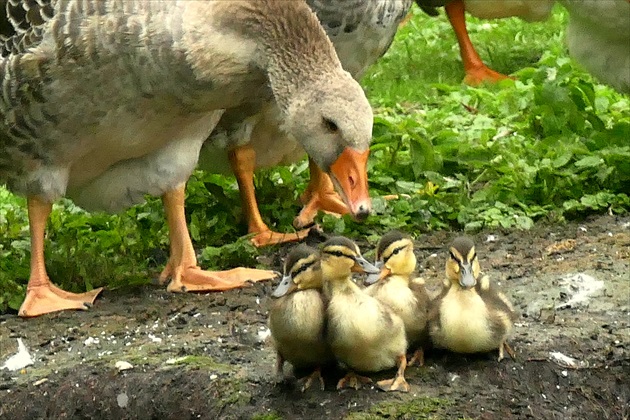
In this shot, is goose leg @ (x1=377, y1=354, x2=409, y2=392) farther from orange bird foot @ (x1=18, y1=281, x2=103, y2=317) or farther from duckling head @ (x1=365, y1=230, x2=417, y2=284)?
orange bird foot @ (x1=18, y1=281, x2=103, y2=317)

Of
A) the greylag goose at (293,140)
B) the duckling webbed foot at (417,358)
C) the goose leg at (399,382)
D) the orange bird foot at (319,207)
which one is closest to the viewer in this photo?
the goose leg at (399,382)

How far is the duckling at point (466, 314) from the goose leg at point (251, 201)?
2011 mm

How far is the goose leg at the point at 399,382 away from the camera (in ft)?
13.4

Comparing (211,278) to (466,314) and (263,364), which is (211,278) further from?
(466,314)

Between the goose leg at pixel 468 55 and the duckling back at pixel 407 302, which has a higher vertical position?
the duckling back at pixel 407 302

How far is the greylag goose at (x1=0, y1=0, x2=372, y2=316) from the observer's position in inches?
181

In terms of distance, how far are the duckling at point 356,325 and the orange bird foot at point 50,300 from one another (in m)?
1.68

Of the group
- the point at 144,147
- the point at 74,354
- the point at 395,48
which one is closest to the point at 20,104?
the point at 144,147

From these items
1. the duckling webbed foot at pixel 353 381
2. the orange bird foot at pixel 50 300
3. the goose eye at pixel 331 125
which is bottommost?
the orange bird foot at pixel 50 300

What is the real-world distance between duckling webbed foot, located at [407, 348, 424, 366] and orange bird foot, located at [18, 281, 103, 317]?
1.73m

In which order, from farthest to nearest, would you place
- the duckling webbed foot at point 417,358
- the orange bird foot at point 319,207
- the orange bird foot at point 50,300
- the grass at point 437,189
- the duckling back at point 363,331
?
1. the orange bird foot at point 319,207
2. the grass at point 437,189
3. the orange bird foot at point 50,300
4. the duckling webbed foot at point 417,358
5. the duckling back at point 363,331

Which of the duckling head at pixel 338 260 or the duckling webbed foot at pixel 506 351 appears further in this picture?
the duckling webbed foot at pixel 506 351

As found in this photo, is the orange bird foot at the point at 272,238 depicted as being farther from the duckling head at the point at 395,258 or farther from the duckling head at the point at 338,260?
the duckling head at the point at 338,260

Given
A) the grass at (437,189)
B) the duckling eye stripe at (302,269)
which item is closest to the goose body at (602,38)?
the grass at (437,189)
